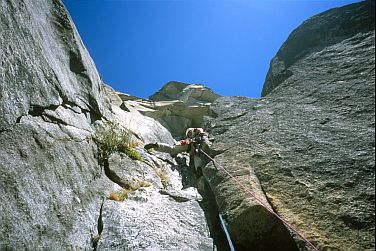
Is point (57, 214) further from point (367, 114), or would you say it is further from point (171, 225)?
point (367, 114)

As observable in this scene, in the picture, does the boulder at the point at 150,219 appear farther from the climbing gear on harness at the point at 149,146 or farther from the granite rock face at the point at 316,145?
the climbing gear on harness at the point at 149,146

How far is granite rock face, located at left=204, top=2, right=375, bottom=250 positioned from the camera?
12.5ft

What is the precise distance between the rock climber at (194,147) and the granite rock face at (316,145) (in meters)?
0.80

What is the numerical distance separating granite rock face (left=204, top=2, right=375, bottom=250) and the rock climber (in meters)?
0.80

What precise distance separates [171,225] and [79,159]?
2.18 m

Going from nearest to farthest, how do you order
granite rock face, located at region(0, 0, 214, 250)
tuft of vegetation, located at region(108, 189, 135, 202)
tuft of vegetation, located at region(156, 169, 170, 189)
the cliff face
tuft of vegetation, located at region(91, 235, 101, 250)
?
granite rock face, located at region(0, 0, 214, 250) < the cliff face < tuft of vegetation, located at region(91, 235, 101, 250) < tuft of vegetation, located at region(108, 189, 135, 202) < tuft of vegetation, located at region(156, 169, 170, 189)

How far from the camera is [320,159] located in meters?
4.72

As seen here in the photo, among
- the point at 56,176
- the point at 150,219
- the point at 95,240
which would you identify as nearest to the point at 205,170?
the point at 150,219

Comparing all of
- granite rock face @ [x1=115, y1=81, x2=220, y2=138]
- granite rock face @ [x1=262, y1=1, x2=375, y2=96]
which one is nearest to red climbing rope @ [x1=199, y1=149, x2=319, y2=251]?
granite rock face @ [x1=262, y1=1, x2=375, y2=96]

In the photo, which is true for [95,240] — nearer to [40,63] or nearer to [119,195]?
[119,195]

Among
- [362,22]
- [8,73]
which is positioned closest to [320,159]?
[362,22]

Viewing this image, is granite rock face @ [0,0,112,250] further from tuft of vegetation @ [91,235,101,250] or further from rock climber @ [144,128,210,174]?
rock climber @ [144,128,210,174]

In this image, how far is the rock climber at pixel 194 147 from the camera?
27.8 feet

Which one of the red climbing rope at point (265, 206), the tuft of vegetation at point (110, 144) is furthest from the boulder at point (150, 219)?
the red climbing rope at point (265, 206)
